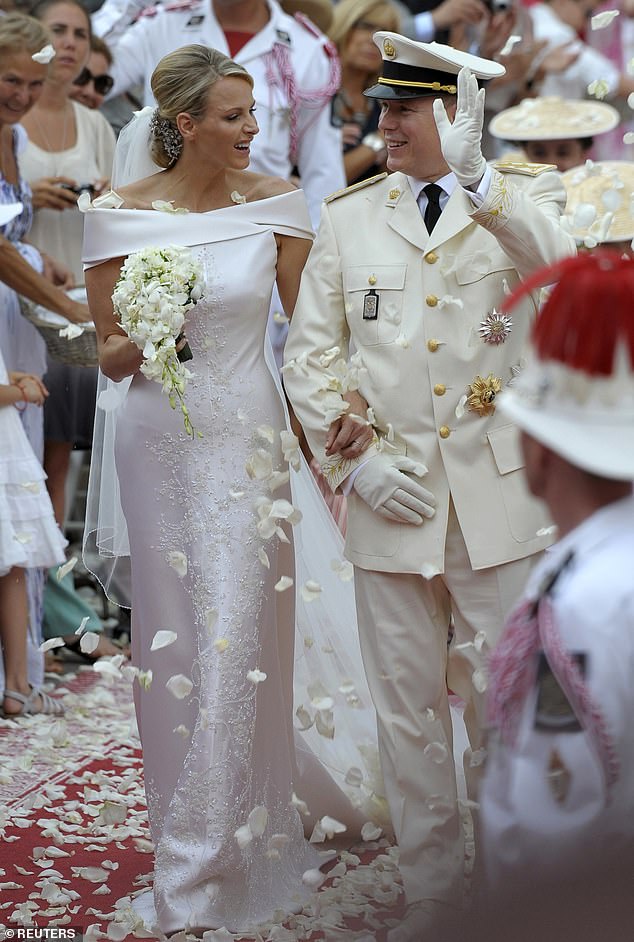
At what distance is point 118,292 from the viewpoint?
4121 mm

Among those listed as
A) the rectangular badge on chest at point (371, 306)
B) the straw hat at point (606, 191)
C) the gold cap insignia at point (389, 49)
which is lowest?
the rectangular badge on chest at point (371, 306)

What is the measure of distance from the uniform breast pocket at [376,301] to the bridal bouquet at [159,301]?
1.41ft

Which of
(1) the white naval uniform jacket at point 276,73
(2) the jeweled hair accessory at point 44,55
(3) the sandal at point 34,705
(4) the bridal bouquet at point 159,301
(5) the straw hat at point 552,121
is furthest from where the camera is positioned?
(5) the straw hat at point 552,121

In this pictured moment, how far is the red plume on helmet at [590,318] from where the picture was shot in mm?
2326

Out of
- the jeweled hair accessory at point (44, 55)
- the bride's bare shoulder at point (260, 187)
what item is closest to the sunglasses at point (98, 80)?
the jeweled hair accessory at point (44, 55)

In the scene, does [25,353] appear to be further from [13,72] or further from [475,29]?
[475,29]

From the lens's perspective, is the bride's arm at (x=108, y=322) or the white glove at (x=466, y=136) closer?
the white glove at (x=466, y=136)

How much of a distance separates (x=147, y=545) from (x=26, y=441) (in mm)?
2090

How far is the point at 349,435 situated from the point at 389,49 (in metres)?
1.07

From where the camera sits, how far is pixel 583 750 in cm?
A: 225

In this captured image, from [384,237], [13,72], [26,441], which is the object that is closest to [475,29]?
[13,72]

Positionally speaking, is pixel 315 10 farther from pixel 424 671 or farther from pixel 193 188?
pixel 424 671

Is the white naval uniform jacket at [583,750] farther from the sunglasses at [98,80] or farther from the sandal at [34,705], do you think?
the sunglasses at [98,80]

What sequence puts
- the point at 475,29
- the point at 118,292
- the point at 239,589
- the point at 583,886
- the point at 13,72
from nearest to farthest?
1. the point at 583,886
2. the point at 118,292
3. the point at 239,589
4. the point at 13,72
5. the point at 475,29
